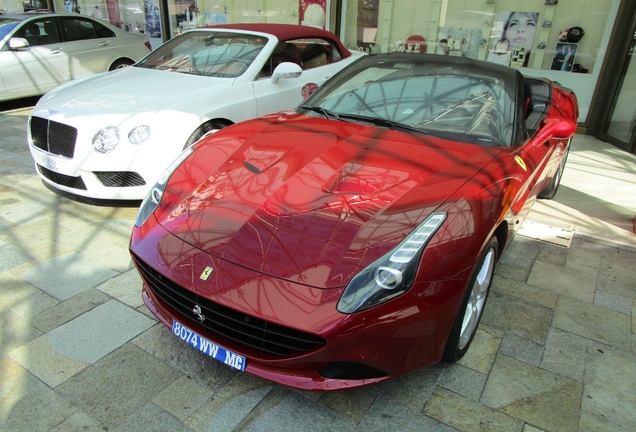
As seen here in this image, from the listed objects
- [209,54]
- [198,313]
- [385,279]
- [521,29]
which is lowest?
[198,313]

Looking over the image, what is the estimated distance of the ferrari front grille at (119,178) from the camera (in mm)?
3627

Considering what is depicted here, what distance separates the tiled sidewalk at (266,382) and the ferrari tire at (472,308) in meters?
0.12

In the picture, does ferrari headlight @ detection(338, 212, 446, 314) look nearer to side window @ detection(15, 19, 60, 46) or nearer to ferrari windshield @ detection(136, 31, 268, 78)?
ferrari windshield @ detection(136, 31, 268, 78)

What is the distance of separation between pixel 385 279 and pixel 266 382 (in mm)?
821

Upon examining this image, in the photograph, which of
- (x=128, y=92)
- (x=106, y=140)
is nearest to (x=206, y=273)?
(x=106, y=140)

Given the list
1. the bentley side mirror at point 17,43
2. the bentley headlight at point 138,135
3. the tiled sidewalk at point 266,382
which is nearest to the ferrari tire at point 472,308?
the tiled sidewalk at point 266,382

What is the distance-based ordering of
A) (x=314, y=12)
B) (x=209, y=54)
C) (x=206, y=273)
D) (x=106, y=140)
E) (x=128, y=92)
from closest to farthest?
(x=206, y=273), (x=106, y=140), (x=128, y=92), (x=209, y=54), (x=314, y=12)

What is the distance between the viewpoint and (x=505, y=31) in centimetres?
742

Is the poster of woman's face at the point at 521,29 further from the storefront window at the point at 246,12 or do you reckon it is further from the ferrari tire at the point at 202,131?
the ferrari tire at the point at 202,131

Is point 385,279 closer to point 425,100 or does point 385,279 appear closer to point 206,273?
point 206,273

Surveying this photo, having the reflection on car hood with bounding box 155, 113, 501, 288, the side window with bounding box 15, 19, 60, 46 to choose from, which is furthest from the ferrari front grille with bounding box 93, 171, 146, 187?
the side window with bounding box 15, 19, 60, 46

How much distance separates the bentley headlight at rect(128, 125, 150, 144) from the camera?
3.57 meters

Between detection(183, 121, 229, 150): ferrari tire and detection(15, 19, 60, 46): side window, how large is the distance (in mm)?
5118

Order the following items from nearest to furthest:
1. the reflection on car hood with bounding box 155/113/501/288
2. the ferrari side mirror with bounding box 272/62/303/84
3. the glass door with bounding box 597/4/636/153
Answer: the reflection on car hood with bounding box 155/113/501/288 → the ferrari side mirror with bounding box 272/62/303/84 → the glass door with bounding box 597/4/636/153
